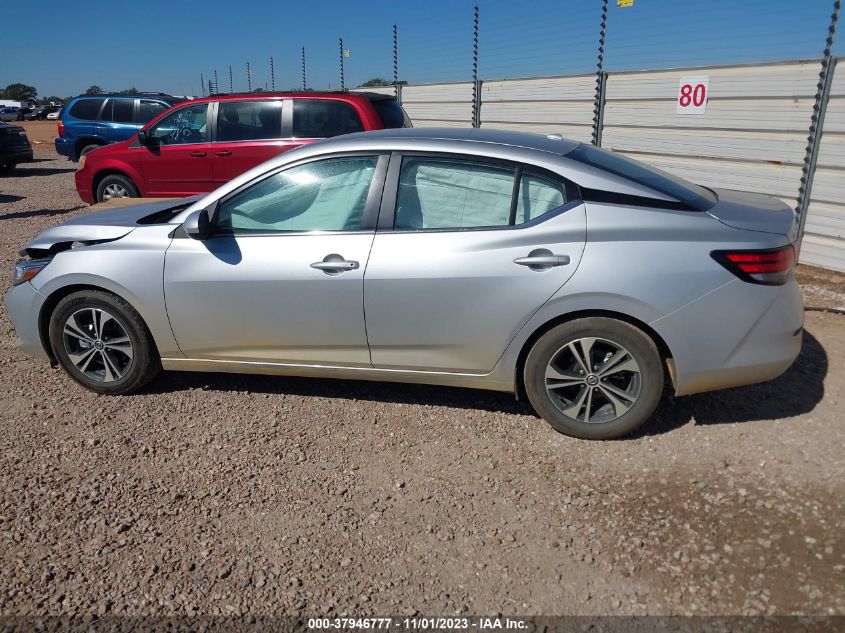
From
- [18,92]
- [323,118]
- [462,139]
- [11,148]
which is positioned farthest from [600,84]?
[18,92]

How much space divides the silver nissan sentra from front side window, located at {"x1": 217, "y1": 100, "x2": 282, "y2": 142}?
4673 mm

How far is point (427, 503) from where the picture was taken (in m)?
3.15

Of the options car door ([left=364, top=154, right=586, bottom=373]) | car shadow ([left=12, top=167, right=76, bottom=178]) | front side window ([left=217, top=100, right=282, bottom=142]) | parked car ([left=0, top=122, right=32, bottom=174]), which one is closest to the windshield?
car door ([left=364, top=154, right=586, bottom=373])

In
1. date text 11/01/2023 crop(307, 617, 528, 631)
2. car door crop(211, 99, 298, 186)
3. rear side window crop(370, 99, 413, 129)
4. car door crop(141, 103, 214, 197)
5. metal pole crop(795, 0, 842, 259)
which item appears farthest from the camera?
car door crop(141, 103, 214, 197)

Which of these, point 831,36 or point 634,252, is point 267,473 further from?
point 831,36

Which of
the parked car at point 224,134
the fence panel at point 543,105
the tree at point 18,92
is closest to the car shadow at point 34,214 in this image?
the parked car at point 224,134

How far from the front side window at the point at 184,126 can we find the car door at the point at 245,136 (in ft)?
0.77

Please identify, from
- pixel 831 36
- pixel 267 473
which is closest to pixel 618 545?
pixel 267 473

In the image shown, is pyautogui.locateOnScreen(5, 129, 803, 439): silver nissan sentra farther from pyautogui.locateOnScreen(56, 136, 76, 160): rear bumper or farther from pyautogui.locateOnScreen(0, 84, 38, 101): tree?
pyautogui.locateOnScreen(0, 84, 38, 101): tree

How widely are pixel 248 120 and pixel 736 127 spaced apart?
5.82 m

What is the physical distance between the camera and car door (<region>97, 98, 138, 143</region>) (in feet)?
50.3

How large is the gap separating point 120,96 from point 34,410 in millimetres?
13283

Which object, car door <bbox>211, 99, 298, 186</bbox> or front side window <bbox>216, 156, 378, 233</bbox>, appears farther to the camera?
car door <bbox>211, 99, 298, 186</bbox>

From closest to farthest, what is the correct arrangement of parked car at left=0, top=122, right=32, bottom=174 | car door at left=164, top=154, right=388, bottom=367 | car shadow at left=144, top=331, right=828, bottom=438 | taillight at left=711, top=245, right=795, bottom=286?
taillight at left=711, top=245, right=795, bottom=286 < car door at left=164, top=154, right=388, bottom=367 < car shadow at left=144, top=331, right=828, bottom=438 < parked car at left=0, top=122, right=32, bottom=174
